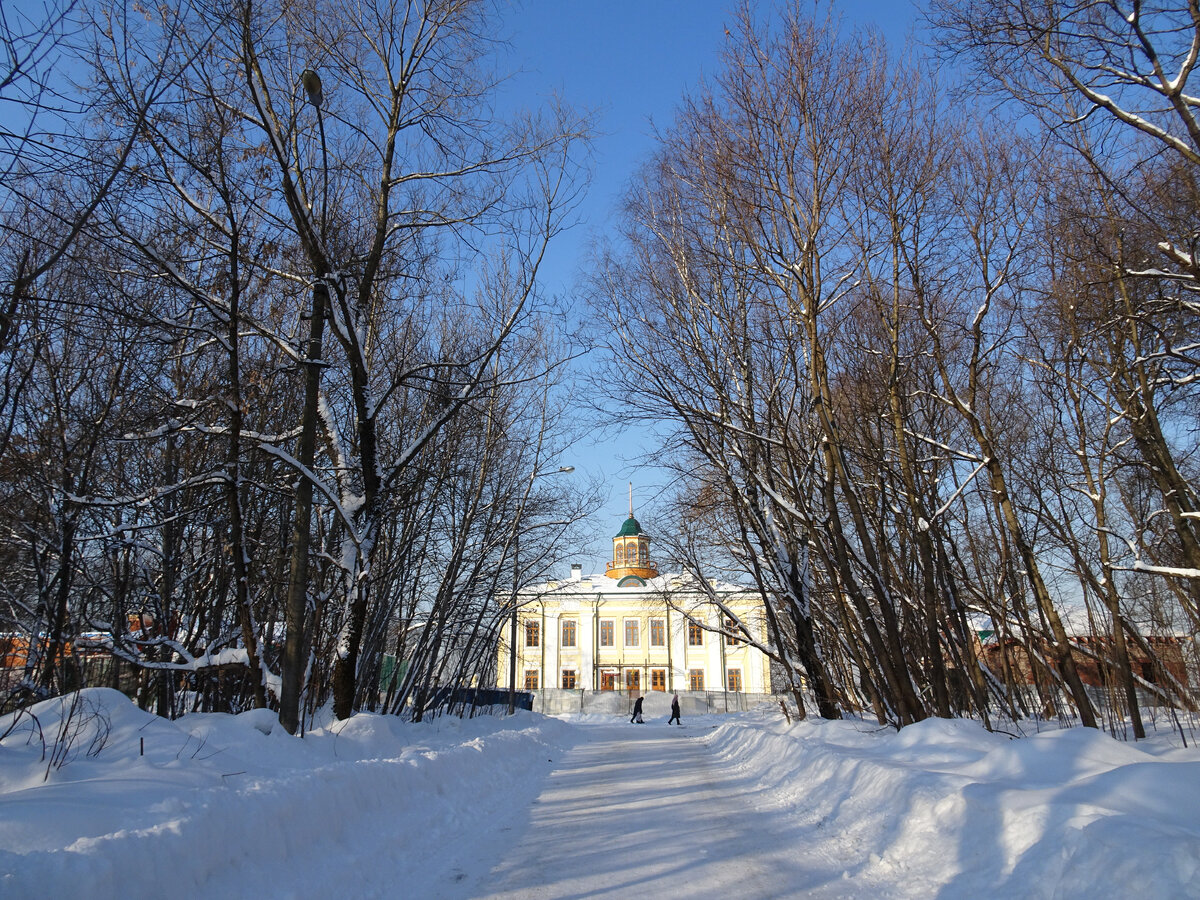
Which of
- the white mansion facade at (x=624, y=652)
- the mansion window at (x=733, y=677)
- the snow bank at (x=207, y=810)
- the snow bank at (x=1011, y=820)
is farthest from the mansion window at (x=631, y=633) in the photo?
the snow bank at (x=1011, y=820)

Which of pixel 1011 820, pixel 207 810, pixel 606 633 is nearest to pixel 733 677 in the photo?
pixel 606 633

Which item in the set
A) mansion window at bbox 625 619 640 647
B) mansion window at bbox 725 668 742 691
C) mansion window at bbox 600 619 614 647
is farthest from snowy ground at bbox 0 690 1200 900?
mansion window at bbox 600 619 614 647

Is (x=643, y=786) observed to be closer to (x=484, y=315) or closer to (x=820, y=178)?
(x=484, y=315)

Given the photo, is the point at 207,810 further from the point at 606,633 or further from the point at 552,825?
the point at 606,633

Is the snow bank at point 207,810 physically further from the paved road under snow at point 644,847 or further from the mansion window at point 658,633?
the mansion window at point 658,633

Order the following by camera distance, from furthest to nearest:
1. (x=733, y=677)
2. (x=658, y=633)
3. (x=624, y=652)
A: (x=658, y=633) → (x=624, y=652) → (x=733, y=677)

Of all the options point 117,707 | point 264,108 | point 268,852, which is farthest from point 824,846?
point 264,108

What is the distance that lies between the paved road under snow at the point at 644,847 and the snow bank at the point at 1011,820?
467 millimetres

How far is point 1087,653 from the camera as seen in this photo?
54.4 ft

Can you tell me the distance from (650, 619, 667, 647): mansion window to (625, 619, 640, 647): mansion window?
4.27ft

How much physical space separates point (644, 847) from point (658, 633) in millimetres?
55284

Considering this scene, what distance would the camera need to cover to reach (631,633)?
60219 millimetres

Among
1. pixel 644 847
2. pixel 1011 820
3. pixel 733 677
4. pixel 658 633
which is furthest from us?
pixel 658 633

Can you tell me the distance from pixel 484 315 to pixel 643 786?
8131 millimetres
